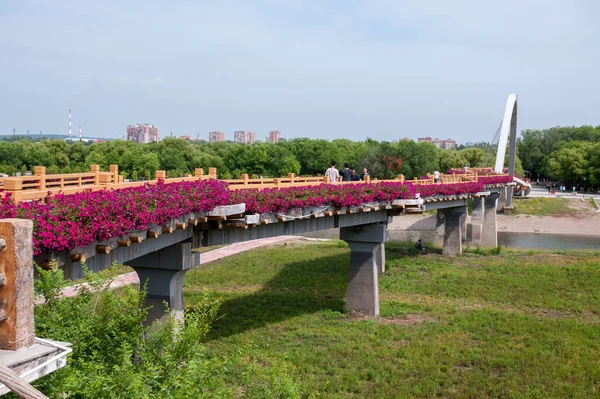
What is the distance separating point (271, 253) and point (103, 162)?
163ft

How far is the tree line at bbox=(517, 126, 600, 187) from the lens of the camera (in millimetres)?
108188

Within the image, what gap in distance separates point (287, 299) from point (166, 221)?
667 inches

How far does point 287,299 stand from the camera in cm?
3139

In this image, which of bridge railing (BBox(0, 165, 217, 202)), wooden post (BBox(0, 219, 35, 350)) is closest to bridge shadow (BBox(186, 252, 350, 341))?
bridge railing (BBox(0, 165, 217, 202))

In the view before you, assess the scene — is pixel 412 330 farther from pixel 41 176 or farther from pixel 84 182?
pixel 41 176

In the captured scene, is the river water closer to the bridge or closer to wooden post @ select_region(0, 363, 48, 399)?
the bridge

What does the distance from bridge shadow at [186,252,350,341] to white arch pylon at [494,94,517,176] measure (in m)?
50.5

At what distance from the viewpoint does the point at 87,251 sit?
1256 cm

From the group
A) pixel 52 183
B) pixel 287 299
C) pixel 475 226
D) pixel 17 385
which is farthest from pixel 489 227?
pixel 17 385

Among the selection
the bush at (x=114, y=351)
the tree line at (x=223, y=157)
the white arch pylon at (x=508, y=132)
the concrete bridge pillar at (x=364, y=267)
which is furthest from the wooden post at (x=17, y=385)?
the white arch pylon at (x=508, y=132)

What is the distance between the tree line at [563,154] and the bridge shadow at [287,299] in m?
83.2

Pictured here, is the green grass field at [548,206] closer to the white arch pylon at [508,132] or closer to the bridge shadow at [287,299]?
the white arch pylon at [508,132]

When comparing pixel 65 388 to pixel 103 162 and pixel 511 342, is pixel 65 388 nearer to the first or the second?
pixel 511 342

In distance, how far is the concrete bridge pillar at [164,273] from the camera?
19391 mm
